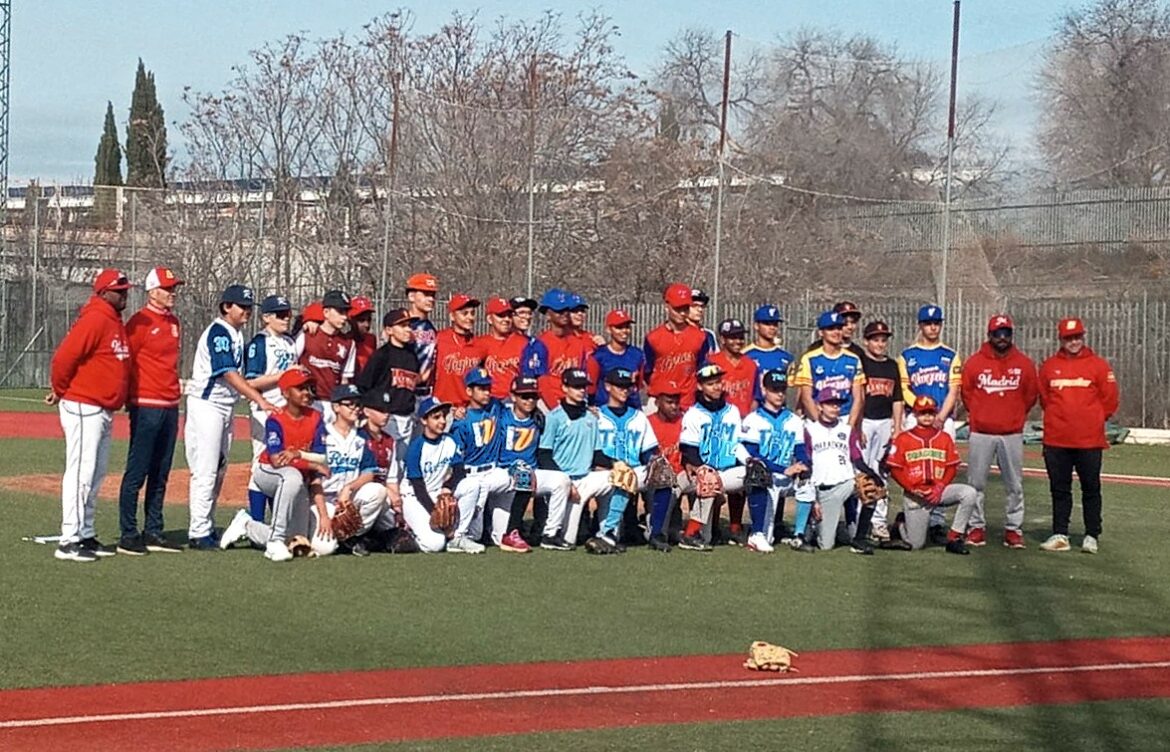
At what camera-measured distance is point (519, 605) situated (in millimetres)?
9656

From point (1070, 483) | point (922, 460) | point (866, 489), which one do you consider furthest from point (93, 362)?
point (1070, 483)

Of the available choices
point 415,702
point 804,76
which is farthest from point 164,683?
point 804,76

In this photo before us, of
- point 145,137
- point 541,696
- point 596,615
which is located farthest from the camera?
point 145,137

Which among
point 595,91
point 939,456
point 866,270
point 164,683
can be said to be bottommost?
point 164,683

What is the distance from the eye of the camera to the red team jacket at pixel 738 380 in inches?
516

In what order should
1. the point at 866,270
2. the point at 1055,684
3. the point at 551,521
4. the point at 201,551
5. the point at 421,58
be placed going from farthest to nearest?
1. the point at 421,58
2. the point at 866,270
3. the point at 551,521
4. the point at 201,551
5. the point at 1055,684

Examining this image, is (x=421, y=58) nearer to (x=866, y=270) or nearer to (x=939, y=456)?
(x=866, y=270)

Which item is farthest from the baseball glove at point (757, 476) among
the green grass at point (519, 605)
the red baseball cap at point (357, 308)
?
the red baseball cap at point (357, 308)

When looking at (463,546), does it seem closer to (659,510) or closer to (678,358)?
(659,510)

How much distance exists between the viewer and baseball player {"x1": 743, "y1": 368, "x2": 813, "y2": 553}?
41.3ft

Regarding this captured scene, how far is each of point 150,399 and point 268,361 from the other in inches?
40.4

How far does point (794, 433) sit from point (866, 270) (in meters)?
20.5

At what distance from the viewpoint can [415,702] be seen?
23.2ft

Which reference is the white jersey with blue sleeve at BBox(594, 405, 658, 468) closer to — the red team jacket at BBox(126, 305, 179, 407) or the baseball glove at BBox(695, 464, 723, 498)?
the baseball glove at BBox(695, 464, 723, 498)
